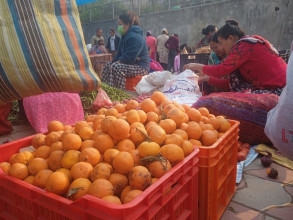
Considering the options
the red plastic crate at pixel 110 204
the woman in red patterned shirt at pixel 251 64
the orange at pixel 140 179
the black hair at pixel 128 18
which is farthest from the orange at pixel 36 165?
the black hair at pixel 128 18

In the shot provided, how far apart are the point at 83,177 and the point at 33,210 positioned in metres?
0.28

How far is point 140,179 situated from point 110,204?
23 cm

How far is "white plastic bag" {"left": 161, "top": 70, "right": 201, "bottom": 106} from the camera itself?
392 centimetres

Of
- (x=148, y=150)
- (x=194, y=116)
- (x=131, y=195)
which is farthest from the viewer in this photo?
(x=194, y=116)

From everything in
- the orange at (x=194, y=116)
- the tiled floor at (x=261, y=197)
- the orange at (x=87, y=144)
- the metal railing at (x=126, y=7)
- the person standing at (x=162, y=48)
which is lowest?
the tiled floor at (x=261, y=197)

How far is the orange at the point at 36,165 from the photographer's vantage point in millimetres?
1403

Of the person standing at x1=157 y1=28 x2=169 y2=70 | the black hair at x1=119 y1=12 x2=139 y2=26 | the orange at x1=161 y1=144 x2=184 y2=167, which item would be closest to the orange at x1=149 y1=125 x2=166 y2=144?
the orange at x1=161 y1=144 x2=184 y2=167

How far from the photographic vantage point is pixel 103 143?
1.48 metres

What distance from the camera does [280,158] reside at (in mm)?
2730

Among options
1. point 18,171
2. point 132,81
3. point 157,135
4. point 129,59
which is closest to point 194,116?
point 157,135

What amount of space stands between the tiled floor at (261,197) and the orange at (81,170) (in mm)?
1106

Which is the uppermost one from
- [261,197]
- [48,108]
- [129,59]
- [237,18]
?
[237,18]

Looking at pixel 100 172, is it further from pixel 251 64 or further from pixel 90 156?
pixel 251 64

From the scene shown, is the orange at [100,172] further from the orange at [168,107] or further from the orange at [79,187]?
the orange at [168,107]
